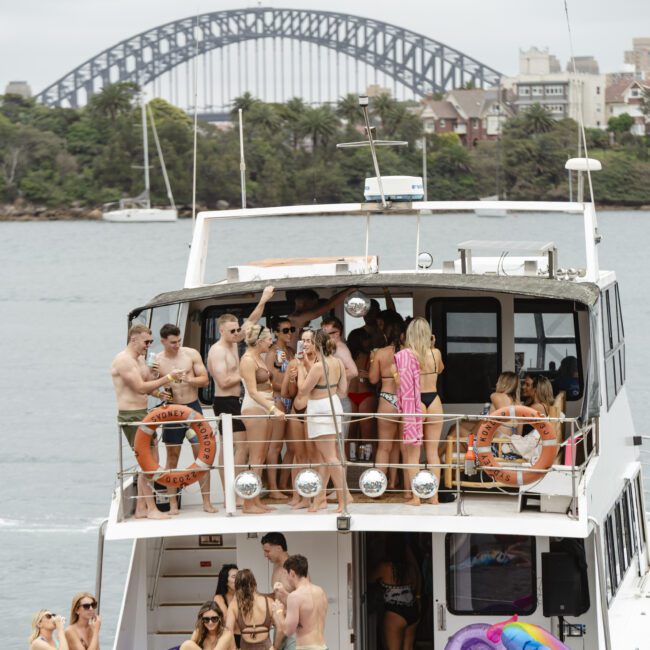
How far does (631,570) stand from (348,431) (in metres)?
4.35

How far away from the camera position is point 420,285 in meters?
10.9

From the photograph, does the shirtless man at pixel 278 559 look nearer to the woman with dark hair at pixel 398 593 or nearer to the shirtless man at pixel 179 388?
the shirtless man at pixel 179 388

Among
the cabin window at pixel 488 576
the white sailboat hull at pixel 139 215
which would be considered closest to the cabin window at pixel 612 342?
the cabin window at pixel 488 576

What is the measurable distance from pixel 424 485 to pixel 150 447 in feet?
6.17

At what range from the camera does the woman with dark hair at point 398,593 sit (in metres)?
11.6

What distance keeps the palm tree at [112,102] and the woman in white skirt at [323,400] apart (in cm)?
13062

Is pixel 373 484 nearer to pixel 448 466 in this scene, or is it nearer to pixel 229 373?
pixel 448 466

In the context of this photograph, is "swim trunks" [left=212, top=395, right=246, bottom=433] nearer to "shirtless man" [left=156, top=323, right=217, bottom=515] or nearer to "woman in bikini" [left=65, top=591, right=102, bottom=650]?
"shirtless man" [left=156, top=323, right=217, bottom=515]

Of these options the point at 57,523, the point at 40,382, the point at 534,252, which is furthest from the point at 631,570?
the point at 40,382

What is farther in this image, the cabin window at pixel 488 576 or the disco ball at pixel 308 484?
the cabin window at pixel 488 576

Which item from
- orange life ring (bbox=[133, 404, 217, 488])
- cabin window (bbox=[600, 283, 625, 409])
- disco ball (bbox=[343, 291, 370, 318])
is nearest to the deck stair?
orange life ring (bbox=[133, 404, 217, 488])

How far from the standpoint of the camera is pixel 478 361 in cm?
1223

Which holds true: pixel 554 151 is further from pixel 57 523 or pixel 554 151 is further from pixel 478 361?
pixel 478 361

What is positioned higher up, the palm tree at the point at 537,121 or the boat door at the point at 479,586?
the palm tree at the point at 537,121
